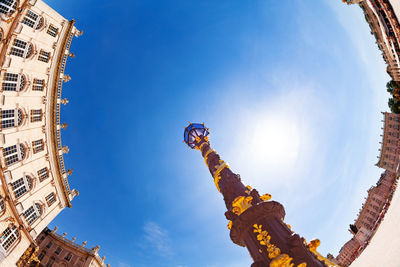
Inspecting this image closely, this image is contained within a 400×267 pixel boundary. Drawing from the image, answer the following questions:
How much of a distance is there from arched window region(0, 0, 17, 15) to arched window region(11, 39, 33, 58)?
3059mm

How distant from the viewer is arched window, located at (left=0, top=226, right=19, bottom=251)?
22.1 meters

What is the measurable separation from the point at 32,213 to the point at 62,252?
23.0 metres

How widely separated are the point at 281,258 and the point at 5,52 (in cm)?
3345

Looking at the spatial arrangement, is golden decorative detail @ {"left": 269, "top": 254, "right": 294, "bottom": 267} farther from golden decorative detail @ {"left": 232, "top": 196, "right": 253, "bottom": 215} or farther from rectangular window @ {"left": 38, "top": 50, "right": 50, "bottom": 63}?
rectangular window @ {"left": 38, "top": 50, "right": 50, "bottom": 63}

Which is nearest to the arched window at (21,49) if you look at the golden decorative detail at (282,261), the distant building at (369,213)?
the golden decorative detail at (282,261)

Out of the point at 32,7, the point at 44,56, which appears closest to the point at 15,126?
the point at 44,56

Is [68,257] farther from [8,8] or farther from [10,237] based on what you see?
[8,8]

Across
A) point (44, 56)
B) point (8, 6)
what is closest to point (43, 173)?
point (44, 56)

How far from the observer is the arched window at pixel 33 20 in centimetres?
2603

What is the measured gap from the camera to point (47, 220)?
29.4m

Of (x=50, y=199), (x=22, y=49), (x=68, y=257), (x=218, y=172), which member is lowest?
(x=218, y=172)

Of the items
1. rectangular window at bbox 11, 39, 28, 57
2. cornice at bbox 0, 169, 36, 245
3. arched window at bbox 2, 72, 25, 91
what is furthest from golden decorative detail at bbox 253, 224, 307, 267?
rectangular window at bbox 11, 39, 28, 57

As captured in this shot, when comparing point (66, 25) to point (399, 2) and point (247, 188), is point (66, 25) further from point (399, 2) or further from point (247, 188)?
point (399, 2)

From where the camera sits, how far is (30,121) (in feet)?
89.2
